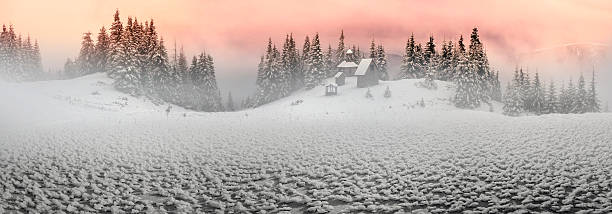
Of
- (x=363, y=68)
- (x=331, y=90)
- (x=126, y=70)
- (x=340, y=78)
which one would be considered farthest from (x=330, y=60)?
(x=126, y=70)

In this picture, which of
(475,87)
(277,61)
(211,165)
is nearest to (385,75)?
(277,61)

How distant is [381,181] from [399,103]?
45.7 m

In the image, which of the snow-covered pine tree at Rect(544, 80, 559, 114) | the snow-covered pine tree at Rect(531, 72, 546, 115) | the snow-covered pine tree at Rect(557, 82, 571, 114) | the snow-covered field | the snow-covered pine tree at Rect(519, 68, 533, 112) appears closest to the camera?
the snow-covered field

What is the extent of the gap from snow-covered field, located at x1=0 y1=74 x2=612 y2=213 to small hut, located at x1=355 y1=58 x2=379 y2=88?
44.2 metres

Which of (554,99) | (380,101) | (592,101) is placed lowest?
(592,101)

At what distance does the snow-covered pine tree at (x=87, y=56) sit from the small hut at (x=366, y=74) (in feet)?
178

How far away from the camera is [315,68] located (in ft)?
292

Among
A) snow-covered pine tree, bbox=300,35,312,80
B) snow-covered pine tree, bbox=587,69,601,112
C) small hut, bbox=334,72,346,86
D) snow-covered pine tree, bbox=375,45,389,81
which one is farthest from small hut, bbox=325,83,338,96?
snow-covered pine tree, bbox=587,69,601,112

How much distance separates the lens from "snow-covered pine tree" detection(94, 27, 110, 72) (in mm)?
85250

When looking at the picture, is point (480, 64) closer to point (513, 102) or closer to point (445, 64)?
point (513, 102)

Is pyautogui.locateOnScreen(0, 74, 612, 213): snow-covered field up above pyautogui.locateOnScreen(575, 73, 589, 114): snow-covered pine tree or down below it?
below

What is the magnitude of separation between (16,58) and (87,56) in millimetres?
12981

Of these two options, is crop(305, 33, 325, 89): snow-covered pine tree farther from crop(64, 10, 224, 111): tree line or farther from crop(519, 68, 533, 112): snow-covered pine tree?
crop(519, 68, 533, 112): snow-covered pine tree

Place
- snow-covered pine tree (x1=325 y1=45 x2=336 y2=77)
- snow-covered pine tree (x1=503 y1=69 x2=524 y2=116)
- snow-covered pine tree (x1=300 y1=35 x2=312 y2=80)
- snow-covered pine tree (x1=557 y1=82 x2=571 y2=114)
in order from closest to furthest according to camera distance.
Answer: snow-covered pine tree (x1=503 y1=69 x2=524 y2=116) < snow-covered pine tree (x1=557 y1=82 x2=571 y2=114) < snow-covered pine tree (x1=300 y1=35 x2=312 y2=80) < snow-covered pine tree (x1=325 y1=45 x2=336 y2=77)
